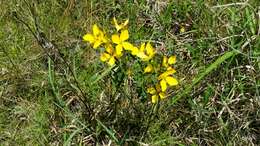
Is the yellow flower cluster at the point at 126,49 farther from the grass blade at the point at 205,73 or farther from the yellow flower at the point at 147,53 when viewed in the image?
the grass blade at the point at 205,73

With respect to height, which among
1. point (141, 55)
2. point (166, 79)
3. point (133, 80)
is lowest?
point (133, 80)

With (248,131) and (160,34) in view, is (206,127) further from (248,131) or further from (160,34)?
(160,34)

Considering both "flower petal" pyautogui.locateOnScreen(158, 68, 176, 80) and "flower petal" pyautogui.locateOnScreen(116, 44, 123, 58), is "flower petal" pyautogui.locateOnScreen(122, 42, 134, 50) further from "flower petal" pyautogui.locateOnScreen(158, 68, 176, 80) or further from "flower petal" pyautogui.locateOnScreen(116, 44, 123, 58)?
"flower petal" pyautogui.locateOnScreen(158, 68, 176, 80)

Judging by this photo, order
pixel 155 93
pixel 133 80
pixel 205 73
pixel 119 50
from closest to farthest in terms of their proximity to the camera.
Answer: pixel 119 50 → pixel 155 93 → pixel 205 73 → pixel 133 80

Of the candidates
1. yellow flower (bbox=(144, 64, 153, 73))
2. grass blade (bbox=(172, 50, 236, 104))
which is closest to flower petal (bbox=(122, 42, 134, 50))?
yellow flower (bbox=(144, 64, 153, 73))

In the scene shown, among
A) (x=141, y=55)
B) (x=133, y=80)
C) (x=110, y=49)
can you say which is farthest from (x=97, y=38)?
(x=133, y=80)

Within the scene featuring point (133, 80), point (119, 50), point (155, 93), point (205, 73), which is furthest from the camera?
point (133, 80)

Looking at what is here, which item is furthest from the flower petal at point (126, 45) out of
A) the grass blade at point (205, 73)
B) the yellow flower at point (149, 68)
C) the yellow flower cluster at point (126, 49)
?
the grass blade at point (205, 73)

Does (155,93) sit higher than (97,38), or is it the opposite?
(97,38)

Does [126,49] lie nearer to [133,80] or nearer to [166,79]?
[166,79]

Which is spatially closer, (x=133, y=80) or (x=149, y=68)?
(x=149, y=68)
